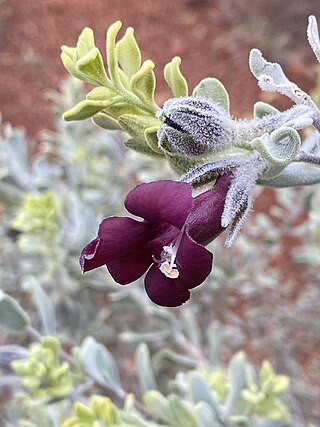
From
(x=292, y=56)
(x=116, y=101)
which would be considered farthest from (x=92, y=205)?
(x=292, y=56)

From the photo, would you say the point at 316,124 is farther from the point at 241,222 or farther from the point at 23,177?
the point at 23,177

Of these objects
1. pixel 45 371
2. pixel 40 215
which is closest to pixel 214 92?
pixel 45 371

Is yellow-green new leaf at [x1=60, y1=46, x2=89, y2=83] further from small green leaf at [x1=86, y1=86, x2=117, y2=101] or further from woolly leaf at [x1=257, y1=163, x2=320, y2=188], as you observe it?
woolly leaf at [x1=257, y1=163, x2=320, y2=188]

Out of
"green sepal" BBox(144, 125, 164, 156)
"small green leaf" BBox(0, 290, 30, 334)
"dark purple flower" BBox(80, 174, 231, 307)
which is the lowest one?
"dark purple flower" BBox(80, 174, 231, 307)

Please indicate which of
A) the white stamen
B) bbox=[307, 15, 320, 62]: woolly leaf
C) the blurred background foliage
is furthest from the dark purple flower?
the blurred background foliage

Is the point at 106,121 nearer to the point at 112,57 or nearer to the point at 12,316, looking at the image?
the point at 112,57

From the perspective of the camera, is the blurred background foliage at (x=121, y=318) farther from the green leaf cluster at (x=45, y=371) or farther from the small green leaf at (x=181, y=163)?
the small green leaf at (x=181, y=163)
